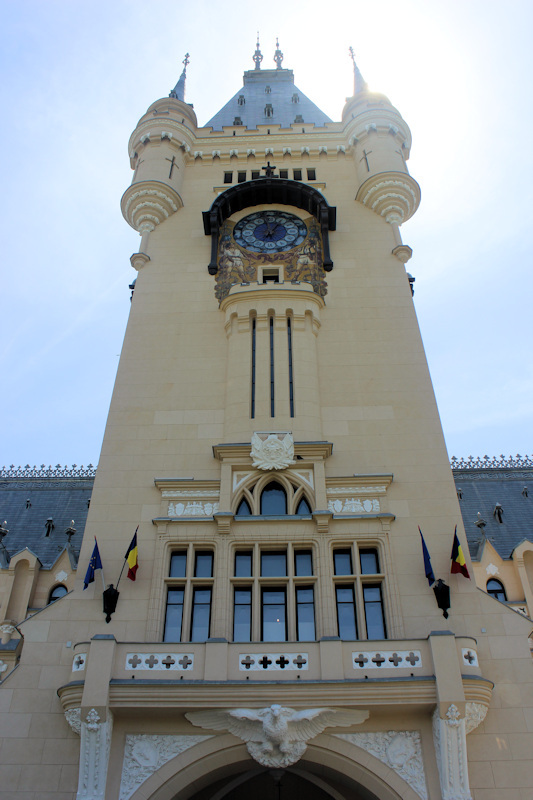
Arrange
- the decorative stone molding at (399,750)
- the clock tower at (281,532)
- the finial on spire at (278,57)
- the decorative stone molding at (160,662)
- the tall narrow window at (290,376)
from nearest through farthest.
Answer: the decorative stone molding at (399,750)
the clock tower at (281,532)
the decorative stone molding at (160,662)
the tall narrow window at (290,376)
the finial on spire at (278,57)

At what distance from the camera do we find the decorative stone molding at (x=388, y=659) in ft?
50.0

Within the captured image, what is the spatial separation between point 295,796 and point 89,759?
21.9 ft

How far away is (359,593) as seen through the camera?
17.7m

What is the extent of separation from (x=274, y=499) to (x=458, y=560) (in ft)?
18.0

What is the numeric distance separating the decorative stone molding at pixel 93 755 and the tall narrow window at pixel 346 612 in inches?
249

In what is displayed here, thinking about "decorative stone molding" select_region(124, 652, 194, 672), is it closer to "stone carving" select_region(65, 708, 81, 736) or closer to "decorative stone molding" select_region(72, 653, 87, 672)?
"decorative stone molding" select_region(72, 653, 87, 672)

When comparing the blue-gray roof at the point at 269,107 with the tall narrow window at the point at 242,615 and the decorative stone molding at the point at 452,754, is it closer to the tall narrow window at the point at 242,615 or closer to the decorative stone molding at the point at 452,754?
the tall narrow window at the point at 242,615

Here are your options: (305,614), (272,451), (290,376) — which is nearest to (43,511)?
(290,376)

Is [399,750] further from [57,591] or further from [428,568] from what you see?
[57,591]

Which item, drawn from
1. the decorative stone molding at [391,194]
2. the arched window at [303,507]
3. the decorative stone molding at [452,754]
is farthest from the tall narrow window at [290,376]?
the decorative stone molding at [452,754]

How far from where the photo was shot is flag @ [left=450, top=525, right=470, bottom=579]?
17.4m

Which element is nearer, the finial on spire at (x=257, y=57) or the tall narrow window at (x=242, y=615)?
the tall narrow window at (x=242, y=615)

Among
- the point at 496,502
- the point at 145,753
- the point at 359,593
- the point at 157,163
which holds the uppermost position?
the point at 157,163

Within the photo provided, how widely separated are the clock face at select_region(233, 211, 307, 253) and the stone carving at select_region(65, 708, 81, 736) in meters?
17.5
